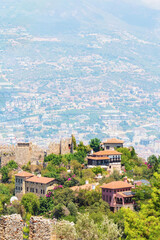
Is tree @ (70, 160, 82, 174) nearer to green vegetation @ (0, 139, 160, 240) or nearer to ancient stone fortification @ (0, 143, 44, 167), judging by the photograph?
green vegetation @ (0, 139, 160, 240)

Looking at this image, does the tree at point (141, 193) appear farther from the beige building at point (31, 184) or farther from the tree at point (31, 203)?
the beige building at point (31, 184)

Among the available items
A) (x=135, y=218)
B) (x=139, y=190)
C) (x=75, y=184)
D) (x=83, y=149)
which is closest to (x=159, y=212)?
(x=135, y=218)

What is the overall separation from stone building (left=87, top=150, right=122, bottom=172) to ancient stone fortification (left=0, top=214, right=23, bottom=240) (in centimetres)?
6168

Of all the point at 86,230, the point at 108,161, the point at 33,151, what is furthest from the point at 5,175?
the point at 86,230

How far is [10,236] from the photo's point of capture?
21.8 metres

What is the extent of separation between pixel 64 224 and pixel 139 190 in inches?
1301

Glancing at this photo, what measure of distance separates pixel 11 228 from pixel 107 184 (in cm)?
4942

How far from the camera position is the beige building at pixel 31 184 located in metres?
76.9

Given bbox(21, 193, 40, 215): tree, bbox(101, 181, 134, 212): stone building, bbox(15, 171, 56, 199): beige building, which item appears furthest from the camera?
bbox(15, 171, 56, 199): beige building

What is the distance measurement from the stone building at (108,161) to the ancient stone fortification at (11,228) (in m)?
61.7

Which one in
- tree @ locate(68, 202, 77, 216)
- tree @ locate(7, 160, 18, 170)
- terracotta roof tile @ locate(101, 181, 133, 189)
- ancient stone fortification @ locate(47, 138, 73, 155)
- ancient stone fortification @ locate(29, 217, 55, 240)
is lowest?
tree @ locate(68, 202, 77, 216)

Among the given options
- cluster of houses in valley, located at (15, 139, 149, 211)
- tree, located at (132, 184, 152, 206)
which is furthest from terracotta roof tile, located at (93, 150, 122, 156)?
tree, located at (132, 184, 152, 206)

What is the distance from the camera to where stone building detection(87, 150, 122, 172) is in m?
83.9

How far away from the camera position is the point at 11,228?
2189 cm
